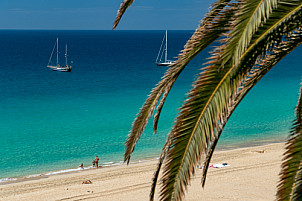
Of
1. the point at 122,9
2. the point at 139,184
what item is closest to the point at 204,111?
the point at 122,9

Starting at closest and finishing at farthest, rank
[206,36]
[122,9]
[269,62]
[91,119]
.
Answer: [206,36] < [269,62] < [122,9] < [91,119]

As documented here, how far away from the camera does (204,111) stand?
430 centimetres

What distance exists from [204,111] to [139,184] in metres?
16.1

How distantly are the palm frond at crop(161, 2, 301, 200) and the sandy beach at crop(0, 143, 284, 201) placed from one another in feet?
43.9

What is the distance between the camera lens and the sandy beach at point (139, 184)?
18.2 m

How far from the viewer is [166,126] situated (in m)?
34.9

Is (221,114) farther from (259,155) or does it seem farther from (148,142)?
(148,142)

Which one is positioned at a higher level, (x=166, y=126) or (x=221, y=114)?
(x=221, y=114)

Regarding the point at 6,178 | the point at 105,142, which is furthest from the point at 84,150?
the point at 6,178

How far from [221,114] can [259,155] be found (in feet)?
72.5

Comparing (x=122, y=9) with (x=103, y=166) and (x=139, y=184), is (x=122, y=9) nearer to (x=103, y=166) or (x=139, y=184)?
(x=139, y=184)

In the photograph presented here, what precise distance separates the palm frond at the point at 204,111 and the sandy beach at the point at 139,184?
13.4 metres

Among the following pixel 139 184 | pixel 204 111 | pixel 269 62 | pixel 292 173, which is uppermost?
pixel 269 62

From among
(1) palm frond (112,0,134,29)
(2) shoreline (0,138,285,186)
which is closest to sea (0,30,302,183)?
(2) shoreline (0,138,285,186)
